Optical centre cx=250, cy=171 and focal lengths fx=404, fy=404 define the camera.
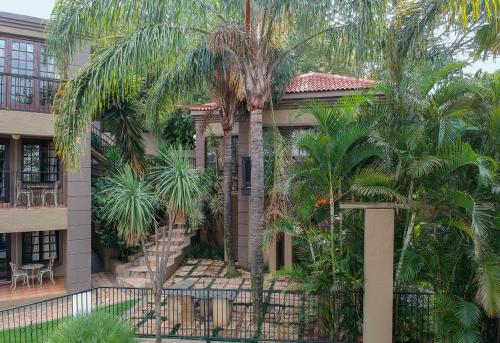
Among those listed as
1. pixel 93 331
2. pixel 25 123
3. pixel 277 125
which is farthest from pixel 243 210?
pixel 93 331

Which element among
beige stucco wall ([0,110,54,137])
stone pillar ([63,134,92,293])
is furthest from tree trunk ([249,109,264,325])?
beige stucco wall ([0,110,54,137])

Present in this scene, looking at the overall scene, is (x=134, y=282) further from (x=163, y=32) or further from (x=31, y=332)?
(x=163, y=32)

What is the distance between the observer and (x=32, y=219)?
1115 cm

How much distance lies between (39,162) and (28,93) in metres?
2.41

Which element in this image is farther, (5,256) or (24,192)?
(5,256)

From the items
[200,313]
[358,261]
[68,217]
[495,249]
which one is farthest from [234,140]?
[495,249]

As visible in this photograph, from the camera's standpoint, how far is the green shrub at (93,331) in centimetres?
588

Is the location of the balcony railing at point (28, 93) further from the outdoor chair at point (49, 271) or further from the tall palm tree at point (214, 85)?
the outdoor chair at point (49, 271)

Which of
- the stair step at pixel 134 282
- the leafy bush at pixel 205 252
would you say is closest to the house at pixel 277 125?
the leafy bush at pixel 205 252

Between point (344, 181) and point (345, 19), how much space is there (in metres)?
3.08

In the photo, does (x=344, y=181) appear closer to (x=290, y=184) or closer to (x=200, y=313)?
(x=290, y=184)

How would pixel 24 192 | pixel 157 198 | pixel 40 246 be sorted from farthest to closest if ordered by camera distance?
pixel 40 246 < pixel 24 192 < pixel 157 198

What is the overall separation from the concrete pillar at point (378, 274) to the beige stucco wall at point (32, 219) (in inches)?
341

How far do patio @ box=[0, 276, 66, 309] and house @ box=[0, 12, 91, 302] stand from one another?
0.29 metres
